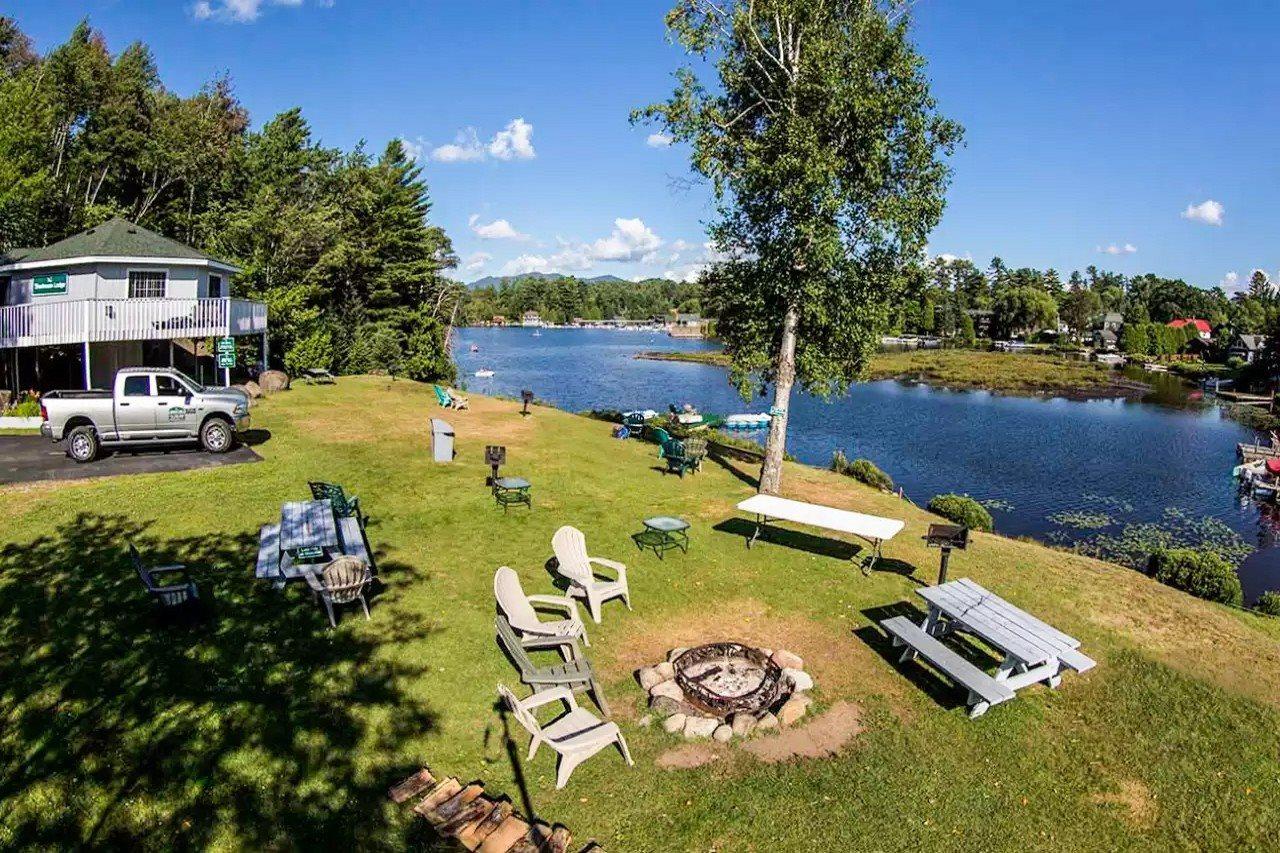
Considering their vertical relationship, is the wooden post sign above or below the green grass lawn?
above

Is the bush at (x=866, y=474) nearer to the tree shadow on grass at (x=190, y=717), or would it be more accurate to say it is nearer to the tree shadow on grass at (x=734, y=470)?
the tree shadow on grass at (x=734, y=470)

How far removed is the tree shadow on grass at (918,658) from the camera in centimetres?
913

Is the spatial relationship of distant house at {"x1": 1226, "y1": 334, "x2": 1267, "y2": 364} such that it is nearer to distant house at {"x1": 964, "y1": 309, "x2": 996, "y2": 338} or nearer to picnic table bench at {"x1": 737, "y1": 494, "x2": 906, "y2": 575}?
distant house at {"x1": 964, "y1": 309, "x2": 996, "y2": 338}

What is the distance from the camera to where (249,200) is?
44906 millimetres

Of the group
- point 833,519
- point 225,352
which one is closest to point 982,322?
point 225,352

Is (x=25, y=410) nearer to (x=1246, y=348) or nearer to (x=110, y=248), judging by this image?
(x=110, y=248)

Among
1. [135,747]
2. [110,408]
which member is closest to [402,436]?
[110,408]

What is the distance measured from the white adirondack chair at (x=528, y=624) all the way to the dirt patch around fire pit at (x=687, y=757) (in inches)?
74.8

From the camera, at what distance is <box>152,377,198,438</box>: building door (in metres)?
17.0

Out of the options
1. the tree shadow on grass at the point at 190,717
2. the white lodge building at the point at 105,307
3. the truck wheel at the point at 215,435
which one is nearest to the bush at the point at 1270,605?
the tree shadow on grass at the point at 190,717

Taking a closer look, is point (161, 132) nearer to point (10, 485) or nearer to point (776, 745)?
point (10, 485)

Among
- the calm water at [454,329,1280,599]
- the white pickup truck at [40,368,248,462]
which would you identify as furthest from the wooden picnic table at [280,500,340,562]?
the calm water at [454,329,1280,599]

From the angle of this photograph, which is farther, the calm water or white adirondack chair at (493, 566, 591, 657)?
the calm water

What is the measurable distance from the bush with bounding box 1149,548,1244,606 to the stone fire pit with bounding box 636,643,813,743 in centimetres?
1225
